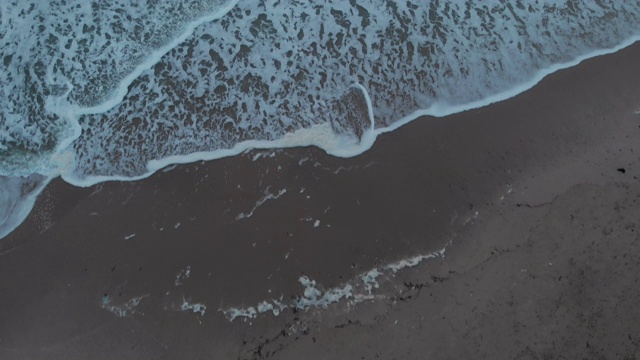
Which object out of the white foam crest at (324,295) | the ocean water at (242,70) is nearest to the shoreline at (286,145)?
the ocean water at (242,70)

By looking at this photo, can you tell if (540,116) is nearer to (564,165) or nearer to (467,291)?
(564,165)

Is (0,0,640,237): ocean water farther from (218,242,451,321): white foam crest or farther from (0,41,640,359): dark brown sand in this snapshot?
(218,242,451,321): white foam crest

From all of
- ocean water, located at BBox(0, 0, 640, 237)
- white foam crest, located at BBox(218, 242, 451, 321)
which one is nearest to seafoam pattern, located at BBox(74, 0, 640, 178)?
ocean water, located at BBox(0, 0, 640, 237)

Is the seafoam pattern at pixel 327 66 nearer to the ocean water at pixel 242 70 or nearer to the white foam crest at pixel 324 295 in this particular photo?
the ocean water at pixel 242 70

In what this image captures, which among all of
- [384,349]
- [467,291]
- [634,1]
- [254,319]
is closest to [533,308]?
[467,291]

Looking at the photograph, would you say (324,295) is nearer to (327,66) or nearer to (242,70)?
(327,66)

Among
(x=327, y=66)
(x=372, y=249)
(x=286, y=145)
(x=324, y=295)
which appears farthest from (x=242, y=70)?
(x=324, y=295)
